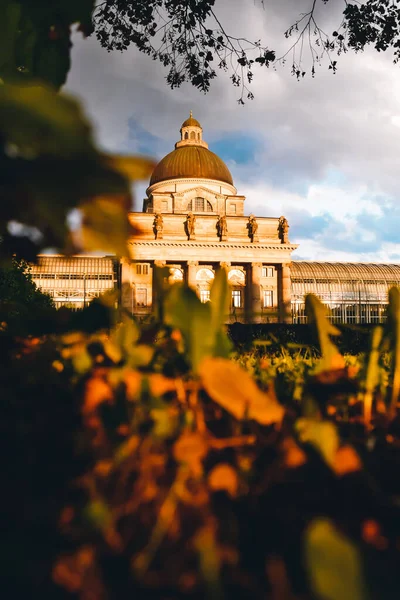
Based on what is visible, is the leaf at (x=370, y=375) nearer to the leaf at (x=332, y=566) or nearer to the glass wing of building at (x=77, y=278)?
the leaf at (x=332, y=566)

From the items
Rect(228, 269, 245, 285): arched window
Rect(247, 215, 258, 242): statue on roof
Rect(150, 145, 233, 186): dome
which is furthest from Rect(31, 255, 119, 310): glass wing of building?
Rect(247, 215, 258, 242): statue on roof

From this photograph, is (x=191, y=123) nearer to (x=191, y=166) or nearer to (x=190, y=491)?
(x=191, y=166)

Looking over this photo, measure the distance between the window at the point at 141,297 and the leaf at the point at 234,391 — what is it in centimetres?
3789

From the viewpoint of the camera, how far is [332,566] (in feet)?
0.94

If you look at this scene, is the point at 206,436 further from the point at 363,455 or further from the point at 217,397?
the point at 363,455

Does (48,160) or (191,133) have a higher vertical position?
(191,133)

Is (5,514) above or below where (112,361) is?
below

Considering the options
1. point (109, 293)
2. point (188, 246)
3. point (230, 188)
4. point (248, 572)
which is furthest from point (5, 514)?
point (230, 188)

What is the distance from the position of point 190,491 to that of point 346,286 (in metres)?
42.3

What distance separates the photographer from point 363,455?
49cm

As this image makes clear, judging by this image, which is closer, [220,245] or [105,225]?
[105,225]

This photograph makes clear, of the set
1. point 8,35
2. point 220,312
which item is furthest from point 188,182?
point 220,312

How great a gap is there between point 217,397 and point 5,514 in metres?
0.22

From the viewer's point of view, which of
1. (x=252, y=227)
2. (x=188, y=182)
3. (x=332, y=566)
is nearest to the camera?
(x=332, y=566)
